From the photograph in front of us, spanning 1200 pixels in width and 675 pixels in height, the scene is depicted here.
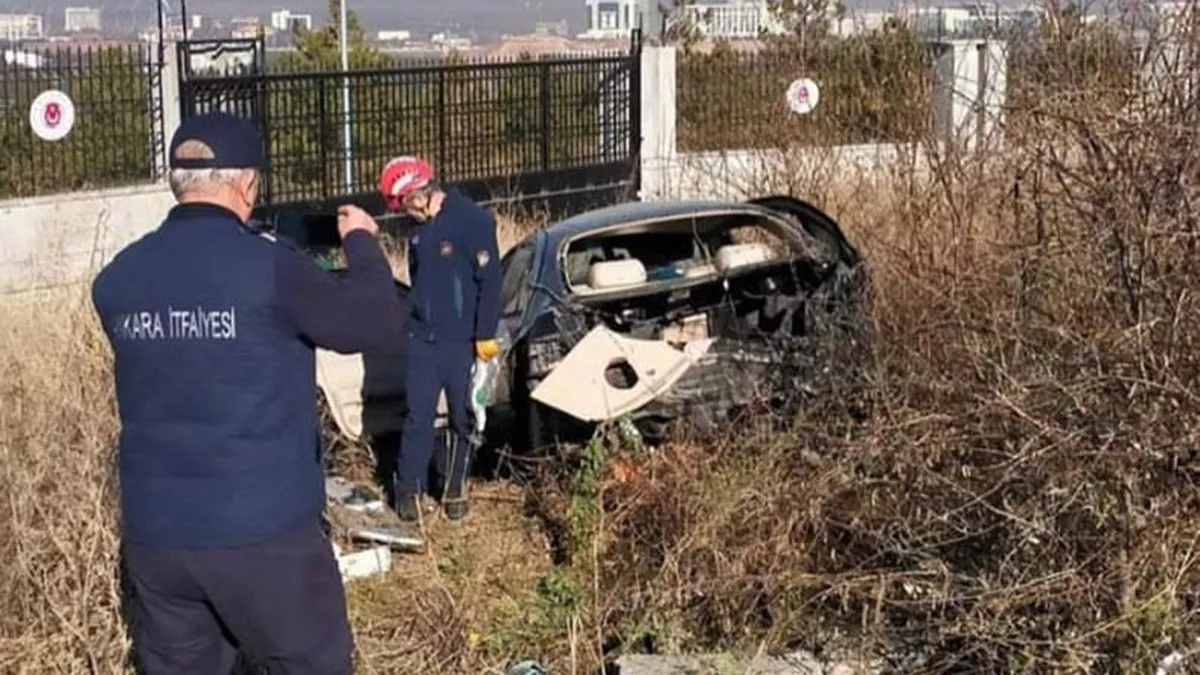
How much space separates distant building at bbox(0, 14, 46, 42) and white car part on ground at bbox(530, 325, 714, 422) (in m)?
10.4

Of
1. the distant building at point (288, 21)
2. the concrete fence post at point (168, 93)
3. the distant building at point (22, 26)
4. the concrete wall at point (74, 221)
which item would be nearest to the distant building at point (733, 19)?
the distant building at point (288, 21)

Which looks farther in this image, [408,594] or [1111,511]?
[408,594]

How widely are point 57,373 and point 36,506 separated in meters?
0.98

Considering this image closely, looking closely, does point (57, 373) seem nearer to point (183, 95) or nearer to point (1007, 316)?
point (1007, 316)

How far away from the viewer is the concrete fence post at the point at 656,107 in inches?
782

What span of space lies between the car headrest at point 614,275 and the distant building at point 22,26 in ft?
32.2

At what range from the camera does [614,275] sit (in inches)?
324

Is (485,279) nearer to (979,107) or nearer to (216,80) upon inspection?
(979,107)

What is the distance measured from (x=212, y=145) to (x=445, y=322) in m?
3.73

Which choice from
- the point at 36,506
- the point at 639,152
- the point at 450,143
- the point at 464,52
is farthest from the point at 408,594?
the point at 464,52

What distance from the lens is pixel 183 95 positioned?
1544 cm

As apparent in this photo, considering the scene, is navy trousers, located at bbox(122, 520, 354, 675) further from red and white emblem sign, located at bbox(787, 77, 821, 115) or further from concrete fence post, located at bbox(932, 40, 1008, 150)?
red and white emblem sign, located at bbox(787, 77, 821, 115)

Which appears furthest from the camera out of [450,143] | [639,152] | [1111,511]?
[639,152]

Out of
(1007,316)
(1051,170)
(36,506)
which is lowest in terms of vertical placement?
(36,506)
